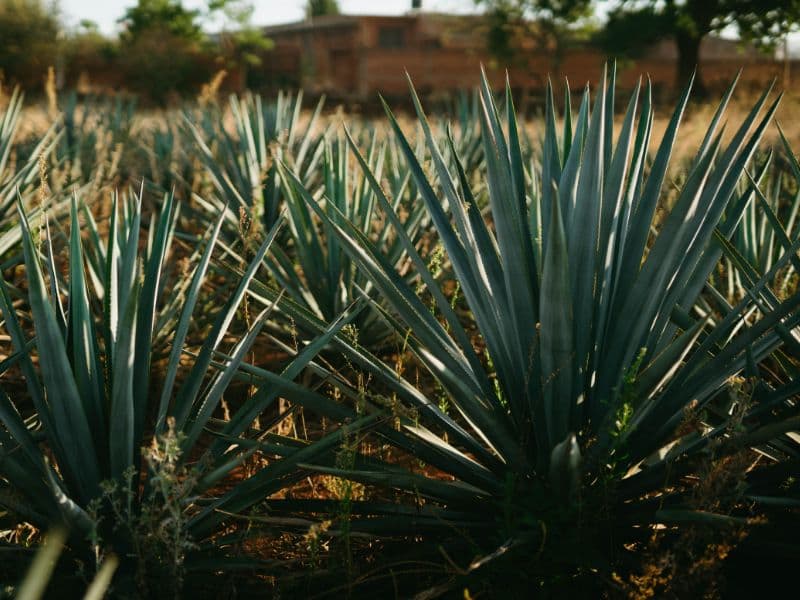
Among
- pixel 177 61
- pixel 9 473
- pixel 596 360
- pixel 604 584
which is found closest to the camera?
pixel 9 473

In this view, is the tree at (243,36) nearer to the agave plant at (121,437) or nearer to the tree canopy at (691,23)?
the tree canopy at (691,23)

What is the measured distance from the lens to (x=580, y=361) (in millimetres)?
1534

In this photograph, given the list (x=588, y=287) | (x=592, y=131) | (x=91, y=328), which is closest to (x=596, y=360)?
(x=588, y=287)

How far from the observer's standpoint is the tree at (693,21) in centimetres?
2088

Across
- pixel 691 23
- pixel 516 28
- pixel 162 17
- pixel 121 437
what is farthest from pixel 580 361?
pixel 162 17

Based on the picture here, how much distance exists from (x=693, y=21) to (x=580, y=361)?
23.4m

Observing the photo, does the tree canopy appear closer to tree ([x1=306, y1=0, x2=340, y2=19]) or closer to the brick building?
the brick building

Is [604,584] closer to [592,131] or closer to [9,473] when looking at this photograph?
[592,131]

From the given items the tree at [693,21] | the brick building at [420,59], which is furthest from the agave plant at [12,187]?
the brick building at [420,59]

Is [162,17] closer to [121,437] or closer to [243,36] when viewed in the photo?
[243,36]

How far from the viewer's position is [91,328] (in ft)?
5.06

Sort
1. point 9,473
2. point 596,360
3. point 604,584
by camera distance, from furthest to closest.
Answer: point 596,360, point 604,584, point 9,473

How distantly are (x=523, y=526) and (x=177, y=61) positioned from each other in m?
27.9

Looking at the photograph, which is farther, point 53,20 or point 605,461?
point 53,20
